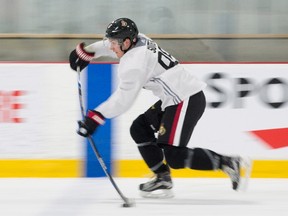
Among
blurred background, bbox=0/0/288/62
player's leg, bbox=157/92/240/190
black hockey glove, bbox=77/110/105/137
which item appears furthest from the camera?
blurred background, bbox=0/0/288/62

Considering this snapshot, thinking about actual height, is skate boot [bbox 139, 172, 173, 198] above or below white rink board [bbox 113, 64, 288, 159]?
below

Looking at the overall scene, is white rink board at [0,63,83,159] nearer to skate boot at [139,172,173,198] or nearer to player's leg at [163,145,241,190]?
skate boot at [139,172,173,198]

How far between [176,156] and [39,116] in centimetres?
125

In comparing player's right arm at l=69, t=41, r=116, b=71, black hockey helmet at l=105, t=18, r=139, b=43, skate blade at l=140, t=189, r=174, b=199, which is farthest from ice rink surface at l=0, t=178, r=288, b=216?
black hockey helmet at l=105, t=18, r=139, b=43

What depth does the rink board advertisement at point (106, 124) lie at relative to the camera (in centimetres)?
512

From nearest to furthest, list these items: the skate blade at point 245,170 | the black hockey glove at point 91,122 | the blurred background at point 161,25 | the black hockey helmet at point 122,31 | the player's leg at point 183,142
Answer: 1. the black hockey glove at point 91,122
2. the black hockey helmet at point 122,31
3. the player's leg at point 183,142
4. the skate blade at point 245,170
5. the blurred background at point 161,25

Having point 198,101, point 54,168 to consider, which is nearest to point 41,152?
point 54,168

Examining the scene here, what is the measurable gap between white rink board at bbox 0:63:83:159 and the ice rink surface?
187mm

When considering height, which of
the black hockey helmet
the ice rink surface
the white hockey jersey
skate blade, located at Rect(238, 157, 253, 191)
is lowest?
the ice rink surface

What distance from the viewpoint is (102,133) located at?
5145 mm

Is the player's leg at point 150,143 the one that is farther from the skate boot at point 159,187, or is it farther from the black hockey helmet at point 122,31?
the black hockey helmet at point 122,31

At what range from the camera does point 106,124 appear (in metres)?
5.14

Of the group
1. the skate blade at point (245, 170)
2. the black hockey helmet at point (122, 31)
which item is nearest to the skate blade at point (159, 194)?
the skate blade at point (245, 170)

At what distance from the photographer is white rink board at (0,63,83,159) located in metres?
5.14
